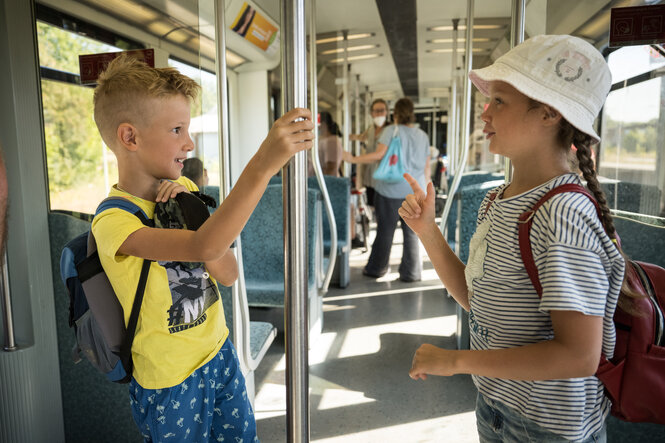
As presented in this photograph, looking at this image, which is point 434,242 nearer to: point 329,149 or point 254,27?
point 329,149

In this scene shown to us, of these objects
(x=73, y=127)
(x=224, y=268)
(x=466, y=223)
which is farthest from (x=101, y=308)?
(x=466, y=223)

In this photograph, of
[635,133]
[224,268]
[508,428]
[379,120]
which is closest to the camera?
[508,428]

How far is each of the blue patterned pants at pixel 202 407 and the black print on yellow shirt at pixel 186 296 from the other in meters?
0.12

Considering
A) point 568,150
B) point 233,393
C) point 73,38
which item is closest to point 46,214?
point 73,38

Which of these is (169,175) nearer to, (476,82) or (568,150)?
(476,82)

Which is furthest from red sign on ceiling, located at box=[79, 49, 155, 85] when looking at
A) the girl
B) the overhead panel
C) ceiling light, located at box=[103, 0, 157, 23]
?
the overhead panel

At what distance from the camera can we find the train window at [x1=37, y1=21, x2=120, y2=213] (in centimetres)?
178

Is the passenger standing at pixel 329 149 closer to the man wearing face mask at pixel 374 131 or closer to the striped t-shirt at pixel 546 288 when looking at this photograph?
the man wearing face mask at pixel 374 131

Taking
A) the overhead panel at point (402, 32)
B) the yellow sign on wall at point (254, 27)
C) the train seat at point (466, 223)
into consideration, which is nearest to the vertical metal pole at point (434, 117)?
the overhead panel at point (402, 32)

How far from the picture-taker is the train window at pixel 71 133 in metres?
1.78

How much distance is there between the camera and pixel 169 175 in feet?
3.61

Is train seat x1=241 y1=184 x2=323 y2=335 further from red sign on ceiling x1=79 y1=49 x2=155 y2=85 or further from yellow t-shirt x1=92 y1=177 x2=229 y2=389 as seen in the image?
yellow t-shirt x1=92 y1=177 x2=229 y2=389

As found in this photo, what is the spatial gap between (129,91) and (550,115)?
86cm

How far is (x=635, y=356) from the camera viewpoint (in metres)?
0.83
